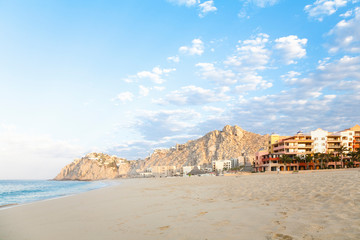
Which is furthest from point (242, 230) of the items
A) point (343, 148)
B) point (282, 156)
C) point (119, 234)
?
point (343, 148)

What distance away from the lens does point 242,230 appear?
17.5 ft

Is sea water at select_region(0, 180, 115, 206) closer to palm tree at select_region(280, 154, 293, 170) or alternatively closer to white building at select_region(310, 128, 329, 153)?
palm tree at select_region(280, 154, 293, 170)

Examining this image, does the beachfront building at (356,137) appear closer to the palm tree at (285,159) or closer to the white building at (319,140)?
the white building at (319,140)

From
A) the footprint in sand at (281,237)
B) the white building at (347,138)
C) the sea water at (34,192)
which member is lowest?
the sea water at (34,192)

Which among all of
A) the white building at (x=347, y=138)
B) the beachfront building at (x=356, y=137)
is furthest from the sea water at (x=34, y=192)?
the beachfront building at (x=356, y=137)

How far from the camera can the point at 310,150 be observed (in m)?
84.6

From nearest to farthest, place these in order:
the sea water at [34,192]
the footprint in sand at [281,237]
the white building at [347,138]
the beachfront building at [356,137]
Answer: the footprint in sand at [281,237]
the sea water at [34,192]
the beachfront building at [356,137]
the white building at [347,138]

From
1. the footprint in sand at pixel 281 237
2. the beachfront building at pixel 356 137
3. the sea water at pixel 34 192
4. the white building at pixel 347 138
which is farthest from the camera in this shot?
the white building at pixel 347 138

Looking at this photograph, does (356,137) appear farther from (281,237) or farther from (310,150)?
(281,237)

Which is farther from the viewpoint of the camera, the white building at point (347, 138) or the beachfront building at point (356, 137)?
the white building at point (347, 138)

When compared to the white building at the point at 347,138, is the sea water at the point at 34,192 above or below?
below

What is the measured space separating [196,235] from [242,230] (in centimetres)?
105

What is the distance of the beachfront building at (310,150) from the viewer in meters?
77.1

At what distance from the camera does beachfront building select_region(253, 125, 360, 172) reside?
77125mm
